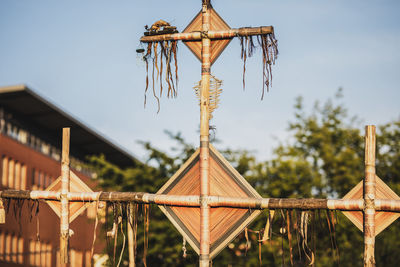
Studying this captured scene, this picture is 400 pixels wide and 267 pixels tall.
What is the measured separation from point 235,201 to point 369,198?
4.74ft

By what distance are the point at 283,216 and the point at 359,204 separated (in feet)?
2.86

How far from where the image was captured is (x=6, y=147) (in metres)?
35.1

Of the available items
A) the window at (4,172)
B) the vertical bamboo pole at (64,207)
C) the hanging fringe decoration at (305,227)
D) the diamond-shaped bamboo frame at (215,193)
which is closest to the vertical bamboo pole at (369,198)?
the hanging fringe decoration at (305,227)

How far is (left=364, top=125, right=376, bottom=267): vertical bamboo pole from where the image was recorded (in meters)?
6.41

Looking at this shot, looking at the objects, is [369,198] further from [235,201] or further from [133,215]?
[133,215]

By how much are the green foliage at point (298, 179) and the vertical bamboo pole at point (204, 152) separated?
1534 cm

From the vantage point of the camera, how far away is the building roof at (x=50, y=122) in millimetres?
36250

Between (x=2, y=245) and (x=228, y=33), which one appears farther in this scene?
(x=2, y=245)

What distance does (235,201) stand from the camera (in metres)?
6.93

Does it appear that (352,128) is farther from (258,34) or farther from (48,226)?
(258,34)

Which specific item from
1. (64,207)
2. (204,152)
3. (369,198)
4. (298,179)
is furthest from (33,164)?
(369,198)

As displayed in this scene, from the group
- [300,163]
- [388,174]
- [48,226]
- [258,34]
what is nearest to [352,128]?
[388,174]

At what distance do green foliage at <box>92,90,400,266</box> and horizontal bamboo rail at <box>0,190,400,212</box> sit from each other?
15222 mm

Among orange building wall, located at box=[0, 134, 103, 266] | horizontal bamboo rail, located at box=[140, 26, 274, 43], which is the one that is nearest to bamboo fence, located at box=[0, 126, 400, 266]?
horizontal bamboo rail, located at box=[140, 26, 274, 43]
